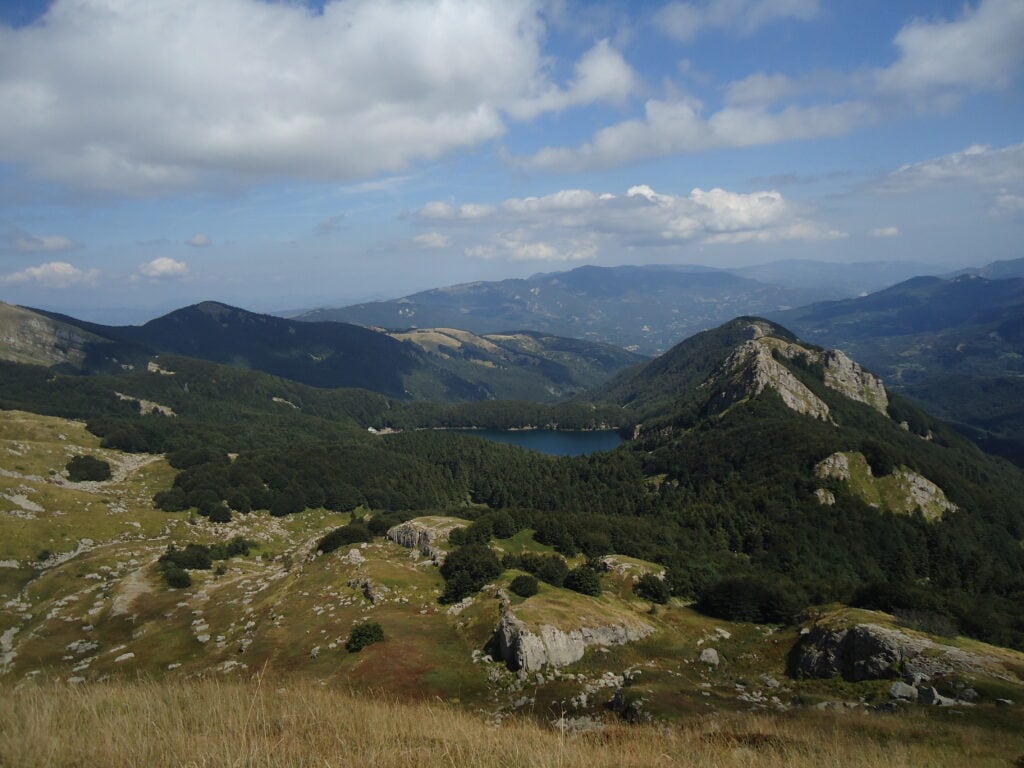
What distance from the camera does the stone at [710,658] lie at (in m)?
47.1

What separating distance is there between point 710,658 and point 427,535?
42500 mm

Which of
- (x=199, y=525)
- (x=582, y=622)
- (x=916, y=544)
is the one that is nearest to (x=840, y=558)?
(x=916, y=544)

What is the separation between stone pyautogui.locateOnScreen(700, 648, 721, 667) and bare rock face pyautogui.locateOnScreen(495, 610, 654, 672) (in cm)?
768

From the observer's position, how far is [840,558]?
110 m

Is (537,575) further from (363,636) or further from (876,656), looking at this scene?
(876,656)

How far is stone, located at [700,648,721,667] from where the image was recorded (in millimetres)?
47125

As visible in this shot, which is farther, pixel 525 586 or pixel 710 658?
pixel 525 586

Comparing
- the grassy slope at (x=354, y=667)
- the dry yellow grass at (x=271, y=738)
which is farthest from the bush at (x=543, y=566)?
the dry yellow grass at (x=271, y=738)

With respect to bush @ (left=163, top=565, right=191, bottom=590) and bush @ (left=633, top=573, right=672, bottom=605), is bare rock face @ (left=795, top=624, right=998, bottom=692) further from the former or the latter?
bush @ (left=163, top=565, right=191, bottom=590)

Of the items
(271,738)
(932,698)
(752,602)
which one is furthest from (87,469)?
(932,698)

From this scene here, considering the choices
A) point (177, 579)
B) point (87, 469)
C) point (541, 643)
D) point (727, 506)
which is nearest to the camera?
point (541, 643)

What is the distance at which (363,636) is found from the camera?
47906 mm

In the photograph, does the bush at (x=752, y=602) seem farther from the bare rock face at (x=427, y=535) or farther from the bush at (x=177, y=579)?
the bush at (x=177, y=579)

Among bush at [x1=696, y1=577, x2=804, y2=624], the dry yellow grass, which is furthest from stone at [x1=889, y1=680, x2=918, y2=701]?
the dry yellow grass
